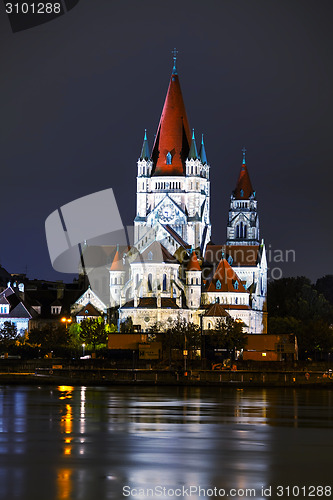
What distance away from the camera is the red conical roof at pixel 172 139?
146 meters

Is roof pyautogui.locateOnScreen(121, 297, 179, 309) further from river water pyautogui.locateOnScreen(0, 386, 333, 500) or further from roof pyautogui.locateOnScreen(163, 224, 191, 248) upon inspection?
river water pyautogui.locateOnScreen(0, 386, 333, 500)

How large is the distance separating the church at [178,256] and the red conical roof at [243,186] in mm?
18447

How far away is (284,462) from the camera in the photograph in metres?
39.4

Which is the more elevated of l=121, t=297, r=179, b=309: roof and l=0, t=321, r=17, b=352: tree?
l=121, t=297, r=179, b=309: roof

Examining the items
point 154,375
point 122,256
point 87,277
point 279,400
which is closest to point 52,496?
point 279,400

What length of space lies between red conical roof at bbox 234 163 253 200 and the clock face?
27657 millimetres

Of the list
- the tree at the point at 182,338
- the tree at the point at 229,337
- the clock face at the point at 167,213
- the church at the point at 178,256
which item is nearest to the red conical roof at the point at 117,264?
the church at the point at 178,256

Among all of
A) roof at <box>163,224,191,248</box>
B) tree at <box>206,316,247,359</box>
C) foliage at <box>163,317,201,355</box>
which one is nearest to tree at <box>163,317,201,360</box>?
foliage at <box>163,317,201,355</box>

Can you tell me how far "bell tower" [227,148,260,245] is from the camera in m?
168

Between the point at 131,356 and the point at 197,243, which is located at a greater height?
the point at 197,243

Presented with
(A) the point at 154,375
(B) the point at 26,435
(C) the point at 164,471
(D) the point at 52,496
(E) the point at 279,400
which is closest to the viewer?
(D) the point at 52,496

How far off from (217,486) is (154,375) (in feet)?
226

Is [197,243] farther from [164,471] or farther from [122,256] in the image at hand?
[164,471]

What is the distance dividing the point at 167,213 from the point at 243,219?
2660cm
